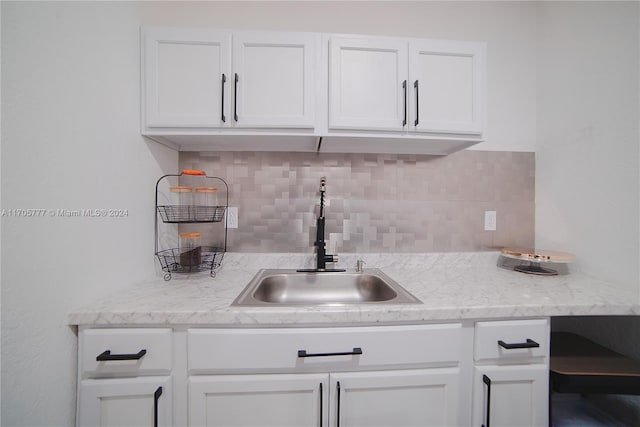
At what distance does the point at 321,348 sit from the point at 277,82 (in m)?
1.16

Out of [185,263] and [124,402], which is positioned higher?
[185,263]

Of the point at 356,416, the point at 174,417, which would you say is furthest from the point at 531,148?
the point at 174,417

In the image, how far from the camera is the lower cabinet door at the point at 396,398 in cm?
76

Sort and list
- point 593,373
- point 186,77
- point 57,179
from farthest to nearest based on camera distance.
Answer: point 186,77, point 593,373, point 57,179

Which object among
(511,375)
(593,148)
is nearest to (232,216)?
(511,375)

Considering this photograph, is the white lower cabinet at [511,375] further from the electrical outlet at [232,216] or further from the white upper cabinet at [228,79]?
the electrical outlet at [232,216]

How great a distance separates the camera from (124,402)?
0.73 metres

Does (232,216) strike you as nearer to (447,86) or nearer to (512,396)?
(447,86)

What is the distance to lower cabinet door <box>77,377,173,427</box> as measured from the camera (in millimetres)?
725

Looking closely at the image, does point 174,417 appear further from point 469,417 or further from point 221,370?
point 469,417

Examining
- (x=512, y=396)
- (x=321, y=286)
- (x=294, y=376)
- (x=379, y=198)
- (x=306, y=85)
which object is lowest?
(x=512, y=396)

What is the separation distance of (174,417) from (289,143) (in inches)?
50.2

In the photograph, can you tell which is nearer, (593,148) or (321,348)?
(321,348)

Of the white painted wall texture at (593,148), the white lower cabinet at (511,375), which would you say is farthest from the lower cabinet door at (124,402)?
the white painted wall texture at (593,148)
